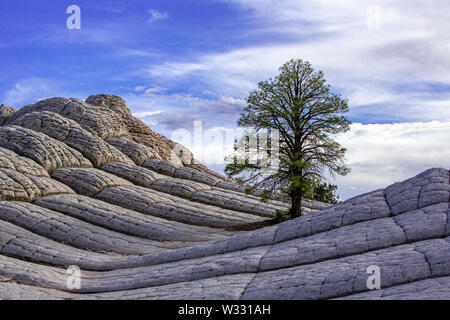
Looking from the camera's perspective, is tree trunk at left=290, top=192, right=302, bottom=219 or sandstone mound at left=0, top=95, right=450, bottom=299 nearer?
sandstone mound at left=0, top=95, right=450, bottom=299

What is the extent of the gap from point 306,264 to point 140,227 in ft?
49.0

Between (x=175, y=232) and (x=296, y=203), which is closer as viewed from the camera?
(x=175, y=232)

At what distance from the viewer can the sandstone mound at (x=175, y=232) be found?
11906 millimetres

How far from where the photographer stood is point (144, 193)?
31.4 meters

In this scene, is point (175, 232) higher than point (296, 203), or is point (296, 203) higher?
point (296, 203)

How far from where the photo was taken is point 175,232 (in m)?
26.0

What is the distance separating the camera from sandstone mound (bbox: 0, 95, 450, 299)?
1191cm

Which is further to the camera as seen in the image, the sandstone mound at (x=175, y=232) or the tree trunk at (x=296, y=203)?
the tree trunk at (x=296, y=203)

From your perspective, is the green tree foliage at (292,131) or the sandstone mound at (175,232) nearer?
the sandstone mound at (175,232)

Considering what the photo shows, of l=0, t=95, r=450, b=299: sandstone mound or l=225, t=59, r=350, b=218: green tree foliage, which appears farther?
l=225, t=59, r=350, b=218: green tree foliage
